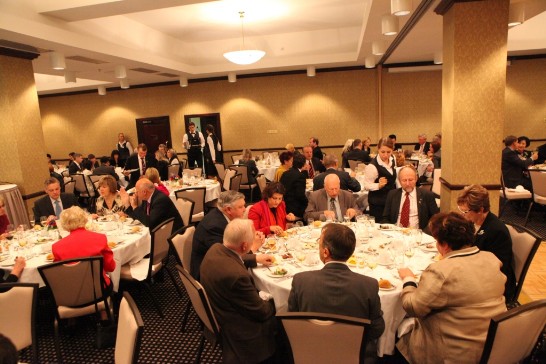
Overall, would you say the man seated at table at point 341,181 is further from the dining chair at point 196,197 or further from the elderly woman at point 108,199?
the elderly woman at point 108,199

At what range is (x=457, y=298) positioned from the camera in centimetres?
209

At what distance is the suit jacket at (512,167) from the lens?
276 inches

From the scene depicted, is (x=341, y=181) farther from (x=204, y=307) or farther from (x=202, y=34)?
(x=202, y=34)

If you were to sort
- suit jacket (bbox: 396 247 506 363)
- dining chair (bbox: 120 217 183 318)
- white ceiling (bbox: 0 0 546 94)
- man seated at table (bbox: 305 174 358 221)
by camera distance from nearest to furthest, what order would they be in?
suit jacket (bbox: 396 247 506 363)
dining chair (bbox: 120 217 183 318)
man seated at table (bbox: 305 174 358 221)
white ceiling (bbox: 0 0 546 94)

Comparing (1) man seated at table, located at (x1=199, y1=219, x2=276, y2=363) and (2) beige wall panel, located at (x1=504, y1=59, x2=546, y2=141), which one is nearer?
(1) man seated at table, located at (x1=199, y1=219, x2=276, y2=363)

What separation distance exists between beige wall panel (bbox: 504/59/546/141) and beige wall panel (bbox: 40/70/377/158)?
3.99m

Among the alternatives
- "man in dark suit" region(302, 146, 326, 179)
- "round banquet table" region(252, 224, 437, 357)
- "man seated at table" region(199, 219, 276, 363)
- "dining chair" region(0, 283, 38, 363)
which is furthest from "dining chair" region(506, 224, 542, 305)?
"man in dark suit" region(302, 146, 326, 179)

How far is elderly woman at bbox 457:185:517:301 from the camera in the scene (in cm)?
298

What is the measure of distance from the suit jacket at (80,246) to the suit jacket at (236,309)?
1.25 metres

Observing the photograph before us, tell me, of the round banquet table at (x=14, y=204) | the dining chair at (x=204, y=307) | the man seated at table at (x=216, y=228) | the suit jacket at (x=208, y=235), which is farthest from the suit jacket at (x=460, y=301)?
the round banquet table at (x=14, y=204)

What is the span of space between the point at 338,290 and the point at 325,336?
247mm

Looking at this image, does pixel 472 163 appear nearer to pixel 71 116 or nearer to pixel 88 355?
pixel 88 355

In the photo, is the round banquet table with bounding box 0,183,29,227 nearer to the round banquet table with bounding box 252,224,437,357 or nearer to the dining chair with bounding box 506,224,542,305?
the round banquet table with bounding box 252,224,437,357

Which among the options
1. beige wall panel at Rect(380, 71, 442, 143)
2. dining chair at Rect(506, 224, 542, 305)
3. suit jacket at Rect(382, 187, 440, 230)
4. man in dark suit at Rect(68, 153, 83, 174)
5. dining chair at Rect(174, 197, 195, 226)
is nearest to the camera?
dining chair at Rect(506, 224, 542, 305)
